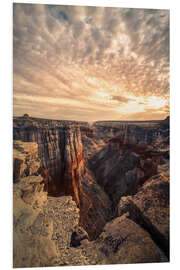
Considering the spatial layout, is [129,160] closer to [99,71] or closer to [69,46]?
[99,71]

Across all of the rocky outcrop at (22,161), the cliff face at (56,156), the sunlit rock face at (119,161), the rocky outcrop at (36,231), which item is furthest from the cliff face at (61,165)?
the sunlit rock face at (119,161)

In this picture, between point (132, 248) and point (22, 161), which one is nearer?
point (132, 248)

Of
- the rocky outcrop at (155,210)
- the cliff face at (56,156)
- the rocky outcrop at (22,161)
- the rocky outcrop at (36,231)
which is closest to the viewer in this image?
the rocky outcrop at (36,231)

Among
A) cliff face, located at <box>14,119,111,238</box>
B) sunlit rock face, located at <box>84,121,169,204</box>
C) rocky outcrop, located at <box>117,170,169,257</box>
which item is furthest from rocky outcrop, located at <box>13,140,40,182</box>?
sunlit rock face, located at <box>84,121,169,204</box>

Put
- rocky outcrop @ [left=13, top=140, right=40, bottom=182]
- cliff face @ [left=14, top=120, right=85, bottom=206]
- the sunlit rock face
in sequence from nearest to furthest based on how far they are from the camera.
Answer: rocky outcrop @ [left=13, top=140, right=40, bottom=182] → cliff face @ [left=14, top=120, right=85, bottom=206] → the sunlit rock face

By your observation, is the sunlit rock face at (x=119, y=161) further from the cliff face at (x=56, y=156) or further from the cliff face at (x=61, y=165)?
the cliff face at (x=56, y=156)

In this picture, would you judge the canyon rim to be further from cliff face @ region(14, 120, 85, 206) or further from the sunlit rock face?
the sunlit rock face

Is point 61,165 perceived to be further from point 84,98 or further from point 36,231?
point 84,98

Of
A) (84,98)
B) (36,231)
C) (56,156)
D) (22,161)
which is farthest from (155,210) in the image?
(56,156)

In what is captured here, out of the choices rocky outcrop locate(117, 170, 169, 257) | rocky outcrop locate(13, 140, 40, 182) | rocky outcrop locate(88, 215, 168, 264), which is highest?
rocky outcrop locate(13, 140, 40, 182)

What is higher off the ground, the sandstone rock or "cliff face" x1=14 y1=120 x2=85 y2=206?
"cliff face" x1=14 y1=120 x2=85 y2=206
